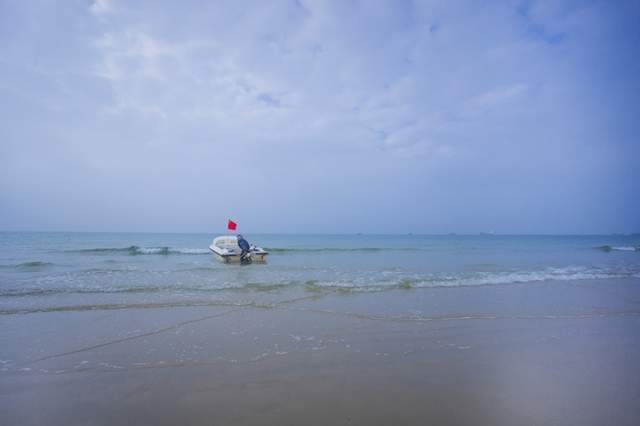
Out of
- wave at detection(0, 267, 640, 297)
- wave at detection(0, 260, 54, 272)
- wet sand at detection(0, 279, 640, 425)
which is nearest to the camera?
wet sand at detection(0, 279, 640, 425)

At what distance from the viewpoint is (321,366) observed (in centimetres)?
458

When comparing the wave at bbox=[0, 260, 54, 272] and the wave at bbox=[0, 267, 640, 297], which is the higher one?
the wave at bbox=[0, 260, 54, 272]

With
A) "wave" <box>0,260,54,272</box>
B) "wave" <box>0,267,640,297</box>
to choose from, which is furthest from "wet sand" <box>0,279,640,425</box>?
"wave" <box>0,260,54,272</box>

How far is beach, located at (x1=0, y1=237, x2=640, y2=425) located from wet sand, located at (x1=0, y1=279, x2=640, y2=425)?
0.08 feet

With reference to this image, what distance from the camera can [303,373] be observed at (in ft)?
14.3

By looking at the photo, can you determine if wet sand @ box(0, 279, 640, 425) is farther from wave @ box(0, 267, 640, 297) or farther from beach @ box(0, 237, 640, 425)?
wave @ box(0, 267, 640, 297)

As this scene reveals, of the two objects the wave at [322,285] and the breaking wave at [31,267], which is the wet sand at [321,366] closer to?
the wave at [322,285]

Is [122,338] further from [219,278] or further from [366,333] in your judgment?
[219,278]

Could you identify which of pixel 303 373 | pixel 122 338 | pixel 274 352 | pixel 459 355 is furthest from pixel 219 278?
pixel 459 355

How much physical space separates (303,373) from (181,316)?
4.31 metres

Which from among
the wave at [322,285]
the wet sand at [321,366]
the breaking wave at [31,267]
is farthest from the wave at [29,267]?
the wet sand at [321,366]

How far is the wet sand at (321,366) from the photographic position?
3.39m

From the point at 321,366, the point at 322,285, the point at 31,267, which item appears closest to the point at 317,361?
the point at 321,366

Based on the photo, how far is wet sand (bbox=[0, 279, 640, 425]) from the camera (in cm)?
339
